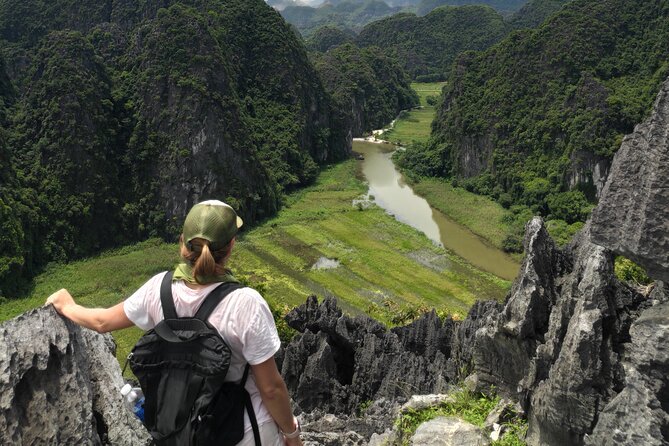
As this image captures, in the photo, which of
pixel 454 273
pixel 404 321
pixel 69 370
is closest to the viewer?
pixel 69 370

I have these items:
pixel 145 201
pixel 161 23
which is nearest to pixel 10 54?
pixel 161 23

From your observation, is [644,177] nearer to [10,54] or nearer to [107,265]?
[107,265]

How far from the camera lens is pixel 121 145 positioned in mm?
49812

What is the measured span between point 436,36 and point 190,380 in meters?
161

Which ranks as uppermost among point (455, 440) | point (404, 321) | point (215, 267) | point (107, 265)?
point (215, 267)

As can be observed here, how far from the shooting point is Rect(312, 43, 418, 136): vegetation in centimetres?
8475

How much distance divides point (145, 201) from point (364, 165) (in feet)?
104

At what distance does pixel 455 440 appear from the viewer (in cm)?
A: 720

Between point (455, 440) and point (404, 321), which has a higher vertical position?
point (455, 440)

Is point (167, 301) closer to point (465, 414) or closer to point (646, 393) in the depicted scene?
point (646, 393)

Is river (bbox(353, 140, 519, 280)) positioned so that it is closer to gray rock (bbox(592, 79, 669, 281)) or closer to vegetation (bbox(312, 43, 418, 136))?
vegetation (bbox(312, 43, 418, 136))

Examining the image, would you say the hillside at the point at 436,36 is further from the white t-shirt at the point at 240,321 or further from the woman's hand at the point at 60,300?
the white t-shirt at the point at 240,321

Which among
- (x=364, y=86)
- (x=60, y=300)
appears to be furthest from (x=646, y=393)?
(x=364, y=86)

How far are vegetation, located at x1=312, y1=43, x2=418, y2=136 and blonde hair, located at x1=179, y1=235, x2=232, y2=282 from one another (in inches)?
2881
